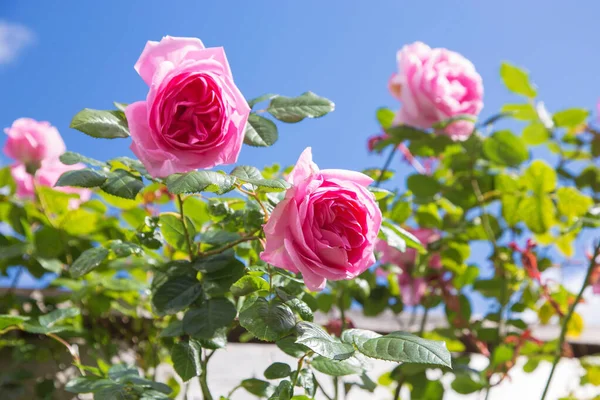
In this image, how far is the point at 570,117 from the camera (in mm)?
1487

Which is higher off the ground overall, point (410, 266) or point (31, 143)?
point (31, 143)

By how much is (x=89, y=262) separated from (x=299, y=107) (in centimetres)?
33

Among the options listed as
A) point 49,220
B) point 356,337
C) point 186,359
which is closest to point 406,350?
point 356,337

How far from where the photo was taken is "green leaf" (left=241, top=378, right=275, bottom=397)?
81 centimetres

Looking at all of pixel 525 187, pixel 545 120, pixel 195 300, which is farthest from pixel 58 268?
pixel 545 120

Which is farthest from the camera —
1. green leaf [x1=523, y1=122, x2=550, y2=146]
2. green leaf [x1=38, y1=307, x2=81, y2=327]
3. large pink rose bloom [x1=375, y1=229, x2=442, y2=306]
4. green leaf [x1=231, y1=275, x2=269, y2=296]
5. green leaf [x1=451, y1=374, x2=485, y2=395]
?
green leaf [x1=523, y1=122, x2=550, y2=146]

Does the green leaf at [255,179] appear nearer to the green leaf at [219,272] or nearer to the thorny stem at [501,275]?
the green leaf at [219,272]

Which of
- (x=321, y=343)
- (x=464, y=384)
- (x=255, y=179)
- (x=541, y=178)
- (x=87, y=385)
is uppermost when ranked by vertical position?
(x=255, y=179)

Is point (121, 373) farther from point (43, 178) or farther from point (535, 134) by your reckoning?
point (535, 134)

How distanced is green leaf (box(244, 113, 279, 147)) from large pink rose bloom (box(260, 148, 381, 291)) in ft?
0.46

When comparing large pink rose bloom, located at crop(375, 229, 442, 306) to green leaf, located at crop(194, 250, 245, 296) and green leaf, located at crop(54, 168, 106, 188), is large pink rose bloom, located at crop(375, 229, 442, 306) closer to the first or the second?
green leaf, located at crop(194, 250, 245, 296)

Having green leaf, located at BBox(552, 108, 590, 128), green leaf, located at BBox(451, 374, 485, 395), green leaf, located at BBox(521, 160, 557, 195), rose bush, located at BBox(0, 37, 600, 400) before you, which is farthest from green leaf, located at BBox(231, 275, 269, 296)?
green leaf, located at BBox(552, 108, 590, 128)

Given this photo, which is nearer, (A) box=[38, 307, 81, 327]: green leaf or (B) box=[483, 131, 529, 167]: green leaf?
(A) box=[38, 307, 81, 327]: green leaf

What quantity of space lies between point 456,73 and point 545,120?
356mm
